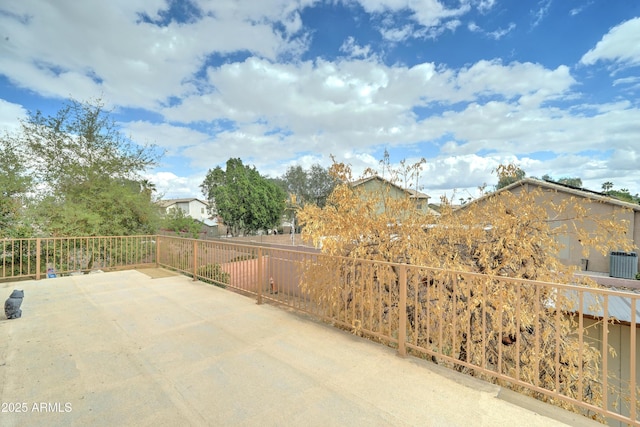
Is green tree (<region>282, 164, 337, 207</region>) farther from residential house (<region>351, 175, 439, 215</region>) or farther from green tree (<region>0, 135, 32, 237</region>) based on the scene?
residential house (<region>351, 175, 439, 215</region>)

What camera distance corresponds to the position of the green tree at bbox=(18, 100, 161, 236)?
8109mm

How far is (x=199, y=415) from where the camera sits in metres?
1.78

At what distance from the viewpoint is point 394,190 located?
4066mm

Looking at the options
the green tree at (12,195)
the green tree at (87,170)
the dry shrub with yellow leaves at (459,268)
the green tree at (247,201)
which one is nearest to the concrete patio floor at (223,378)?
the dry shrub with yellow leaves at (459,268)

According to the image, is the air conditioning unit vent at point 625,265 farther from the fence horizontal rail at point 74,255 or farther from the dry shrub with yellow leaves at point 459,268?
the fence horizontal rail at point 74,255

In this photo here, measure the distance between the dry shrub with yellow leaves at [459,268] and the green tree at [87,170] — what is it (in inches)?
303

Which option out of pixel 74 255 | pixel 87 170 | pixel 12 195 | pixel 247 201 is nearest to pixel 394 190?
pixel 74 255

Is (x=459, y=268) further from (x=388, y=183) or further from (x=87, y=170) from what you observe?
(x=87, y=170)

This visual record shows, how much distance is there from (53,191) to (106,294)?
19.5ft

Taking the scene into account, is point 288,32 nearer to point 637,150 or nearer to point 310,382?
point 310,382

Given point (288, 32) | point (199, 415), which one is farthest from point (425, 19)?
point (199, 415)

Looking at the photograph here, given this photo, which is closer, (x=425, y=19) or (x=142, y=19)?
(x=142, y=19)

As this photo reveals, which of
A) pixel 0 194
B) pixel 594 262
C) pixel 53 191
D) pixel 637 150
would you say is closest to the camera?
pixel 0 194

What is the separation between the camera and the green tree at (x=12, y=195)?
679 cm
